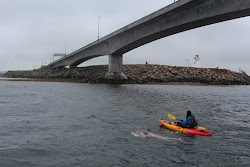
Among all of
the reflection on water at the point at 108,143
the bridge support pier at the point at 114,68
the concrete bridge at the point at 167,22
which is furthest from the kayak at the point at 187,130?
the bridge support pier at the point at 114,68

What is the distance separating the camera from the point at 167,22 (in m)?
33.2

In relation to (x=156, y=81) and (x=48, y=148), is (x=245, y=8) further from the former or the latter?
(x=156, y=81)

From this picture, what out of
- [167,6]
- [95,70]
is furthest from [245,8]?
[95,70]

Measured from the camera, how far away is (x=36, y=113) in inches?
615

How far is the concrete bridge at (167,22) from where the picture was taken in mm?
24773

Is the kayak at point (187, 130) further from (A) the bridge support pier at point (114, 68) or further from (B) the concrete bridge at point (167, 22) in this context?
(A) the bridge support pier at point (114, 68)

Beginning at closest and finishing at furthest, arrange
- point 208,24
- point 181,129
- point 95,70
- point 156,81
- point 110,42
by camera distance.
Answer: point 181,129, point 208,24, point 110,42, point 156,81, point 95,70

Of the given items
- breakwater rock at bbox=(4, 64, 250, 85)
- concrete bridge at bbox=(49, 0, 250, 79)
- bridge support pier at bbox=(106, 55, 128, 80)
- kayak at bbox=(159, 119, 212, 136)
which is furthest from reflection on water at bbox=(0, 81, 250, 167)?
breakwater rock at bbox=(4, 64, 250, 85)

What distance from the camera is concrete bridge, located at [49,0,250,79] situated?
975 inches

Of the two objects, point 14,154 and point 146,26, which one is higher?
point 146,26

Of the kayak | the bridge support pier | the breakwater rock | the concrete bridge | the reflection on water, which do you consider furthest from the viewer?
the breakwater rock

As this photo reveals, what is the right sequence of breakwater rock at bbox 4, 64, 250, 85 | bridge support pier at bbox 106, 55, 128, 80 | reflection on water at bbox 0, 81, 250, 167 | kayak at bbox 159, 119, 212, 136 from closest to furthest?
reflection on water at bbox 0, 81, 250, 167
kayak at bbox 159, 119, 212, 136
bridge support pier at bbox 106, 55, 128, 80
breakwater rock at bbox 4, 64, 250, 85

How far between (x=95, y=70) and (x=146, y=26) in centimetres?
3823

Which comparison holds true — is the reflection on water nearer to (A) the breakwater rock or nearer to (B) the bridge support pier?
(B) the bridge support pier
